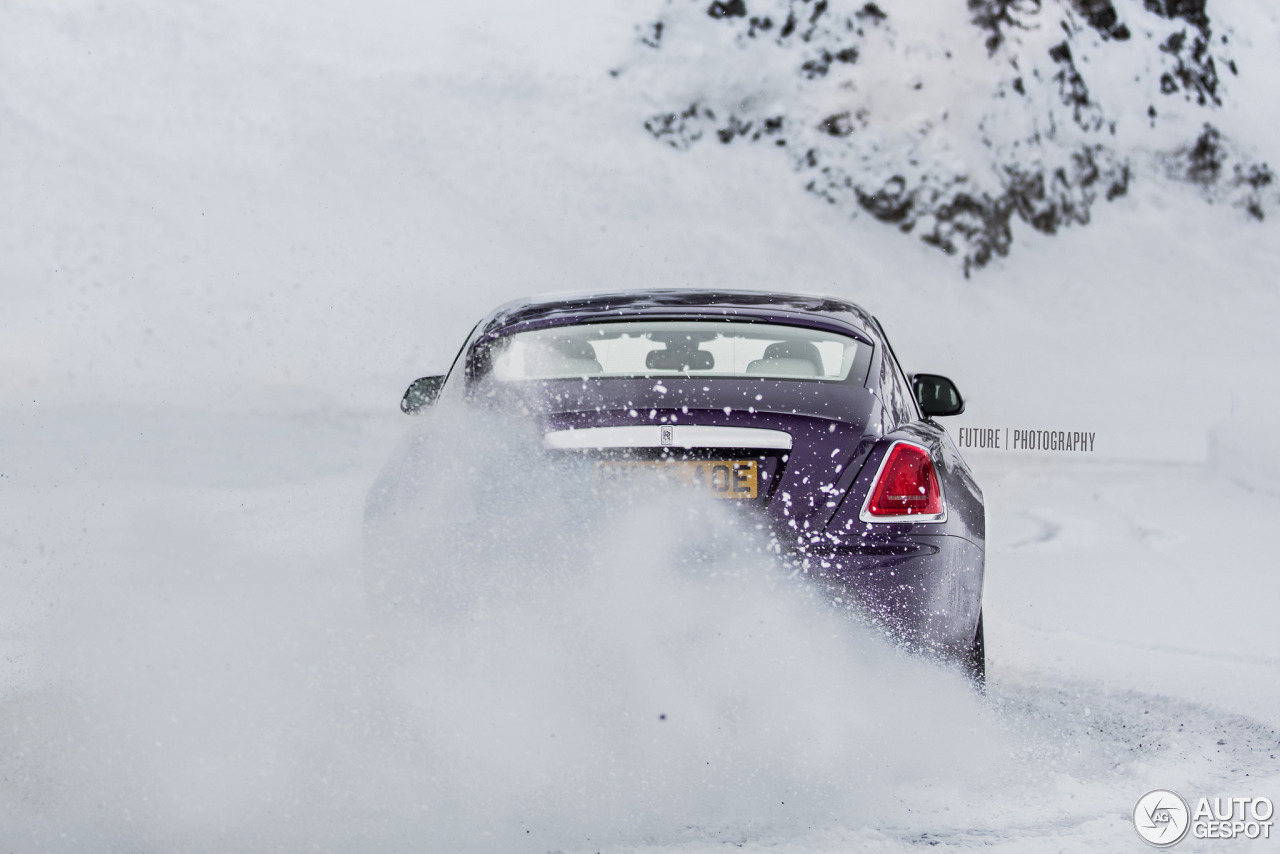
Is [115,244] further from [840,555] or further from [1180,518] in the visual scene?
[840,555]

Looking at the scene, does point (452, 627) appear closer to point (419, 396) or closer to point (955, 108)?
point (419, 396)

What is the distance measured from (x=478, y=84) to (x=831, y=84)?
14190 mm

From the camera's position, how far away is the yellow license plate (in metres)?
3.39

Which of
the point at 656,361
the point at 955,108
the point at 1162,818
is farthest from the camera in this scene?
the point at 955,108

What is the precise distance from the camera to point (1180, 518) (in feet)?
34.2

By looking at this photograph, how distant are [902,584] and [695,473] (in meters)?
0.61

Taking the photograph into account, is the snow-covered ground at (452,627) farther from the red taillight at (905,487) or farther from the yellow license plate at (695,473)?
the red taillight at (905,487)

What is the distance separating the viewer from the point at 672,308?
421 cm

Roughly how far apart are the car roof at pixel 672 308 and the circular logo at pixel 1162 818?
1586mm

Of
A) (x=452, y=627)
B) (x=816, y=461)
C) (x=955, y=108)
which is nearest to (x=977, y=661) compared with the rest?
(x=816, y=461)

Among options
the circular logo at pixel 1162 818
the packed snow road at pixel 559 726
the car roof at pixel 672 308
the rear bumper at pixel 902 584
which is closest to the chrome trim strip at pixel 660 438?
the packed snow road at pixel 559 726

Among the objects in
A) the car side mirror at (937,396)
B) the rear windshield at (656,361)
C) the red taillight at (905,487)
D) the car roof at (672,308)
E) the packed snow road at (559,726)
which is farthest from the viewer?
the car side mirror at (937,396)

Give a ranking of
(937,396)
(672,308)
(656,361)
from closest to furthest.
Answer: (672,308), (656,361), (937,396)

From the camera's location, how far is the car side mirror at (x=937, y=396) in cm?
518
